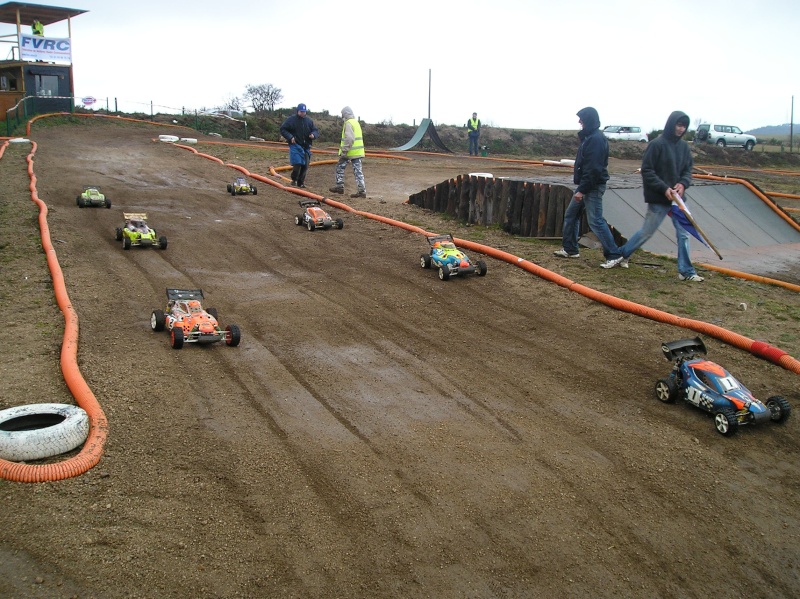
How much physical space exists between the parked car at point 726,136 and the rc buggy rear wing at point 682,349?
1722 inches

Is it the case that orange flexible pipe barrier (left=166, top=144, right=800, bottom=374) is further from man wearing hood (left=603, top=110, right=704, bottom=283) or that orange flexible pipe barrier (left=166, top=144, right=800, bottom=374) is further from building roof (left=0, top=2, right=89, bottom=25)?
building roof (left=0, top=2, right=89, bottom=25)

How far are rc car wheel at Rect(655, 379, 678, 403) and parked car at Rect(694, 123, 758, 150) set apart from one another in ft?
145

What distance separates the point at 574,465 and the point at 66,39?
125 ft

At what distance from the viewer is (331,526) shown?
4.86 meters

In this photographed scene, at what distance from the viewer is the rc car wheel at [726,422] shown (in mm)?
6223

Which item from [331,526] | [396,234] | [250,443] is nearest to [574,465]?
[331,526]

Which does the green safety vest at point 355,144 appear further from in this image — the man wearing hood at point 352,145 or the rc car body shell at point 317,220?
the rc car body shell at point 317,220

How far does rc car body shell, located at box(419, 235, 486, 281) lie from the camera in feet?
35.9

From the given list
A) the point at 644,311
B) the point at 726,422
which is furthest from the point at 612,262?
the point at 726,422

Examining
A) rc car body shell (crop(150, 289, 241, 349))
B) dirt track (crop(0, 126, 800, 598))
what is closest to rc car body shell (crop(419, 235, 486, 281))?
dirt track (crop(0, 126, 800, 598))

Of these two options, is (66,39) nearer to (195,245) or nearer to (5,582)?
(195,245)

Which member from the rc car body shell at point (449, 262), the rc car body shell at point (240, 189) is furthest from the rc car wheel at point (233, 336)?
the rc car body shell at point (240, 189)

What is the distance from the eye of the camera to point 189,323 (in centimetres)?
802

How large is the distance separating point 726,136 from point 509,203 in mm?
37631
